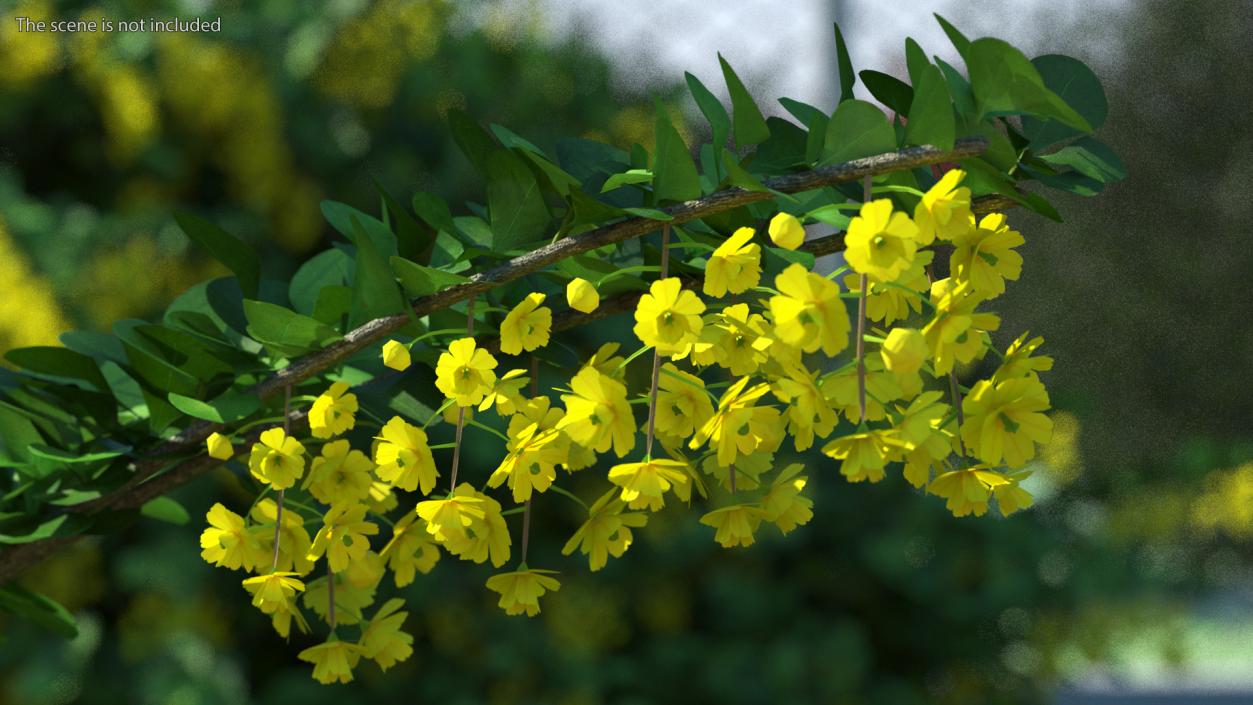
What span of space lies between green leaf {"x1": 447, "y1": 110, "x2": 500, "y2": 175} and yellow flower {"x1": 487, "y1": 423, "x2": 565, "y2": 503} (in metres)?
0.09

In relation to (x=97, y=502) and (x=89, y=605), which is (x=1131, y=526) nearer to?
(x=89, y=605)

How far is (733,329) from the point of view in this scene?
0.33 m

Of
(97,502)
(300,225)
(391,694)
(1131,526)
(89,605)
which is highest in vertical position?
(97,502)

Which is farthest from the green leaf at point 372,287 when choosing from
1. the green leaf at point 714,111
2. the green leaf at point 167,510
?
the green leaf at point 167,510

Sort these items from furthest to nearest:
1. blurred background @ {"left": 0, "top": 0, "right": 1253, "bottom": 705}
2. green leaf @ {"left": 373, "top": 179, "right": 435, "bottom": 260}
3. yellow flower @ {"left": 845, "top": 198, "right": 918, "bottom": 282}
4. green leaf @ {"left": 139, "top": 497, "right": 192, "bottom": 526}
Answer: blurred background @ {"left": 0, "top": 0, "right": 1253, "bottom": 705} < green leaf @ {"left": 139, "top": 497, "right": 192, "bottom": 526} < green leaf @ {"left": 373, "top": 179, "right": 435, "bottom": 260} < yellow flower @ {"left": 845, "top": 198, "right": 918, "bottom": 282}

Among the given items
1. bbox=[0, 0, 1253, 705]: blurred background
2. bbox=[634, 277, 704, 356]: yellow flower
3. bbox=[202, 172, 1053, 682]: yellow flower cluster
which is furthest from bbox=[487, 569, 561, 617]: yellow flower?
bbox=[0, 0, 1253, 705]: blurred background

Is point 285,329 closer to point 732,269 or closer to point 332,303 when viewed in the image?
point 332,303

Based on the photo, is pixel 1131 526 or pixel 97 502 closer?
pixel 97 502

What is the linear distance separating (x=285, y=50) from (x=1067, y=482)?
2614 mm

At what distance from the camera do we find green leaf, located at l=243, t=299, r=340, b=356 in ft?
1.20

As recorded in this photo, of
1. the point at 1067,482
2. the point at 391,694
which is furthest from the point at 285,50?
the point at 1067,482

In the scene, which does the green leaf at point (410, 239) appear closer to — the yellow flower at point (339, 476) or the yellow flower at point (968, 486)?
the yellow flower at point (339, 476)

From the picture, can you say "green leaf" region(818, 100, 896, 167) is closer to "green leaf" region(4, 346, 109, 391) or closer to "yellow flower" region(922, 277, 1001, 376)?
"yellow flower" region(922, 277, 1001, 376)

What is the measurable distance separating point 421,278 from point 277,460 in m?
0.07
